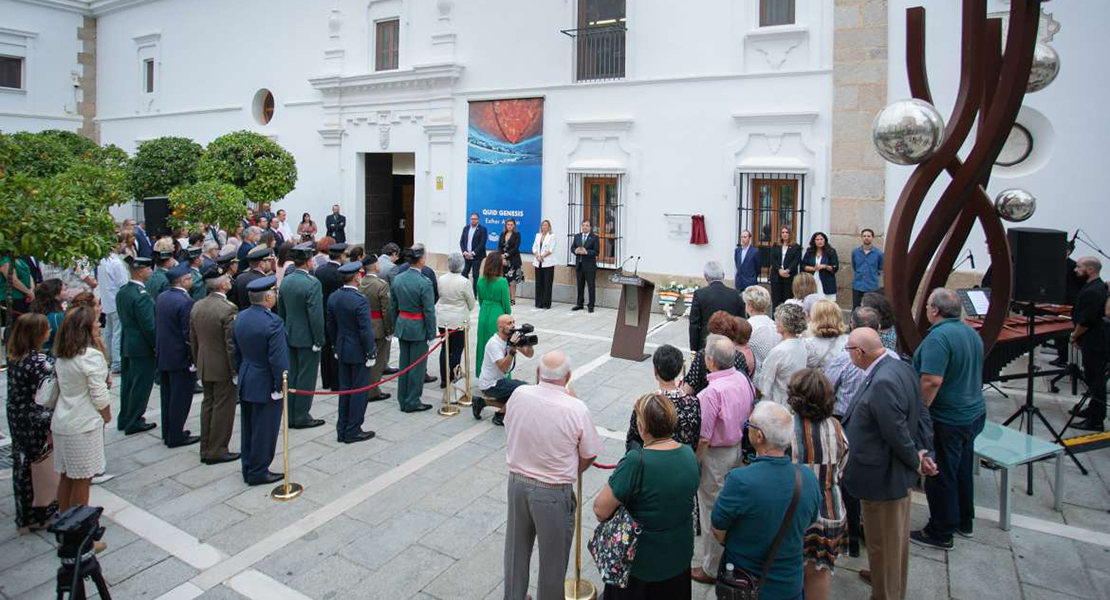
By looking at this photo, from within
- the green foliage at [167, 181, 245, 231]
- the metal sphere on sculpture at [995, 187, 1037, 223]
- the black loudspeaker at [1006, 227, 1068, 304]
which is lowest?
the black loudspeaker at [1006, 227, 1068, 304]

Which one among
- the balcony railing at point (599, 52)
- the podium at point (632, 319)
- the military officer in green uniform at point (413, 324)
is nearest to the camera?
the military officer in green uniform at point (413, 324)

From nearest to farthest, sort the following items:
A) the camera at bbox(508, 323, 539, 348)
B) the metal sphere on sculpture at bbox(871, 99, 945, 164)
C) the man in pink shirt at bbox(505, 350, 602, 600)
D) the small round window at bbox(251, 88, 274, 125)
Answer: the man in pink shirt at bbox(505, 350, 602, 600) → the metal sphere on sculpture at bbox(871, 99, 945, 164) → the camera at bbox(508, 323, 539, 348) → the small round window at bbox(251, 88, 274, 125)

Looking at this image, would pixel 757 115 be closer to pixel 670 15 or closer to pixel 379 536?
pixel 670 15

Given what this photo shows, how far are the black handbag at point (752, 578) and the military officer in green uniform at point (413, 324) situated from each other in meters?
4.98

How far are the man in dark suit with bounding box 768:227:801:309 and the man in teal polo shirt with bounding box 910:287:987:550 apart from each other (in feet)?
22.7

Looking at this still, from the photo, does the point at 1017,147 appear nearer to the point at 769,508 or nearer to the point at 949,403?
the point at 949,403

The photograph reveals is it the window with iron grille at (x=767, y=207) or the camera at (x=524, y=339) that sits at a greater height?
the window with iron grille at (x=767, y=207)

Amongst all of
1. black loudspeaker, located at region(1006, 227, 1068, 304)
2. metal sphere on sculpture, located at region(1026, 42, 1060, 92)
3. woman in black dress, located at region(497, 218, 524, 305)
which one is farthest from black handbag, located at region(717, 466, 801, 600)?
woman in black dress, located at region(497, 218, 524, 305)

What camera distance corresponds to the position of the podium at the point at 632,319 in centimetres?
1005

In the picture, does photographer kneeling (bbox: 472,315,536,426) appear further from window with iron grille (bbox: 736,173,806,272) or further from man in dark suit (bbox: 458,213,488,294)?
man in dark suit (bbox: 458,213,488,294)

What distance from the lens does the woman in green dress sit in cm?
804

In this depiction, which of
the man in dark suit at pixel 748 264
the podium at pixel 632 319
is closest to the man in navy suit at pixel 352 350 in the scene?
the podium at pixel 632 319

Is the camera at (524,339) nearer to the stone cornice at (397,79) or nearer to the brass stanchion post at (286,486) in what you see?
the brass stanchion post at (286,486)

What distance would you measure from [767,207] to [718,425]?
9.32m
